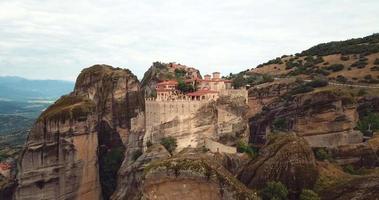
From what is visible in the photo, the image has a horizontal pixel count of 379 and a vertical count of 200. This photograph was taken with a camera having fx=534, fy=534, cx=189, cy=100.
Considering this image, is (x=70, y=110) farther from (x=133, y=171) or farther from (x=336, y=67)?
(x=336, y=67)

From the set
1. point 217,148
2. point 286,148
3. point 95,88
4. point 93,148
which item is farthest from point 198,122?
point 286,148

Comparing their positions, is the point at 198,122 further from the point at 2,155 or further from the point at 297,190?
the point at 2,155

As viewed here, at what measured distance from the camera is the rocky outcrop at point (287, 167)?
34719mm

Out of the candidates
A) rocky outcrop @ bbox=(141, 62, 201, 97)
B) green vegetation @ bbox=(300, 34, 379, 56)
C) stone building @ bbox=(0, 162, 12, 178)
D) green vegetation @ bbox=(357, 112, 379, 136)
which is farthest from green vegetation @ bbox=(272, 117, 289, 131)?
stone building @ bbox=(0, 162, 12, 178)

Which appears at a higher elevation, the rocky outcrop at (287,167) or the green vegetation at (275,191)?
the rocky outcrop at (287,167)

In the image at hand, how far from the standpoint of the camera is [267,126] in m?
73.9

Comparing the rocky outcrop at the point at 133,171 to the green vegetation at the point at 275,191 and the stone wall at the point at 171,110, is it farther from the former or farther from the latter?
the green vegetation at the point at 275,191

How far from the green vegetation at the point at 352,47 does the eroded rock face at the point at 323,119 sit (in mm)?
41759

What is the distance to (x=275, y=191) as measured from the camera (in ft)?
109

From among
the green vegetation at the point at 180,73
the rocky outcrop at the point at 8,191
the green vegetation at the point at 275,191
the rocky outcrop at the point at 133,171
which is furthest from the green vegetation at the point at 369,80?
the green vegetation at the point at 275,191

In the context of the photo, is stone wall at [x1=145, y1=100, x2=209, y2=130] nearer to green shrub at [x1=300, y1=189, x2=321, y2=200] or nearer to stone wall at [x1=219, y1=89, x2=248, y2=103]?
stone wall at [x1=219, y1=89, x2=248, y2=103]

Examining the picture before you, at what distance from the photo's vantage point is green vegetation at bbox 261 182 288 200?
33.1m

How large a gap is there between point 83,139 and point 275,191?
41.6m

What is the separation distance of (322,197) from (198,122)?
33.3 metres
